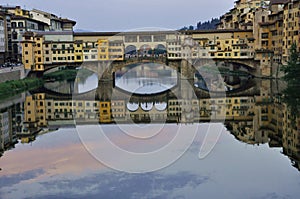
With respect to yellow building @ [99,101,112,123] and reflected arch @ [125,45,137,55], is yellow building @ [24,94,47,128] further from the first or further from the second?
reflected arch @ [125,45,137,55]

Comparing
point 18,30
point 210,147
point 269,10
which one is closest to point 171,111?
point 210,147

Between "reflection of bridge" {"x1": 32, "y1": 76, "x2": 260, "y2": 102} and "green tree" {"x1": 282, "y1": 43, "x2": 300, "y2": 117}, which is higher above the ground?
"green tree" {"x1": 282, "y1": 43, "x2": 300, "y2": 117}

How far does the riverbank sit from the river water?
3.19 meters

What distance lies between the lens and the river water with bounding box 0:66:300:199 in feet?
30.7

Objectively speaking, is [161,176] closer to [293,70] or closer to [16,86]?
[293,70]

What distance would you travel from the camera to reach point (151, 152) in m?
12.3

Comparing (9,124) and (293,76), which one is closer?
(9,124)

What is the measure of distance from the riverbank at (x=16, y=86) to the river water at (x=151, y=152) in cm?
319

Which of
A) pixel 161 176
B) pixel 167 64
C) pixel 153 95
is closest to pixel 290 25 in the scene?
pixel 167 64

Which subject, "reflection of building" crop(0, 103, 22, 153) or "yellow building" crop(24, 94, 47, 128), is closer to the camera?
"reflection of building" crop(0, 103, 22, 153)

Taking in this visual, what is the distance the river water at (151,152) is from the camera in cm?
935

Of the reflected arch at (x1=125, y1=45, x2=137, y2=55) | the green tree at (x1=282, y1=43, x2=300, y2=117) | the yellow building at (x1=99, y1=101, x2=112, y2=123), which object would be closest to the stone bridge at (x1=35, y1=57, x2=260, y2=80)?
the reflected arch at (x1=125, y1=45, x2=137, y2=55)

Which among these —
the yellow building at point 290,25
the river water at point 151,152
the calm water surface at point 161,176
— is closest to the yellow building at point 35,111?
the river water at point 151,152

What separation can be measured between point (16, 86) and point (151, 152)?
1620cm
